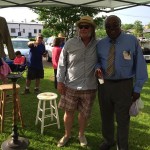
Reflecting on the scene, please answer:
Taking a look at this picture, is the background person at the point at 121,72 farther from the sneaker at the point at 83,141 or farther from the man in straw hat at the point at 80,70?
the sneaker at the point at 83,141

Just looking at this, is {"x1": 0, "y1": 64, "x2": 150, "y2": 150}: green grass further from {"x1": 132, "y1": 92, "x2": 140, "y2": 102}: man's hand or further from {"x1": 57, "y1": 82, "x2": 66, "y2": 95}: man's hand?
{"x1": 132, "y1": 92, "x2": 140, "y2": 102}: man's hand

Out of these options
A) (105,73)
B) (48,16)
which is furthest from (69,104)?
(48,16)

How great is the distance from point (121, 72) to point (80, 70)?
684 millimetres

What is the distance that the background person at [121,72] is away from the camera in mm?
3553

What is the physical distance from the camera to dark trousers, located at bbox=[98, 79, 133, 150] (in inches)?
144

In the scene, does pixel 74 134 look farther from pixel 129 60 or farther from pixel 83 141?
pixel 129 60

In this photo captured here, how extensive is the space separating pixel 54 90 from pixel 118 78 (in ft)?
17.4

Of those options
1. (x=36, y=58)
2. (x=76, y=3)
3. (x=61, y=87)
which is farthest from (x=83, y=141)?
(x=36, y=58)

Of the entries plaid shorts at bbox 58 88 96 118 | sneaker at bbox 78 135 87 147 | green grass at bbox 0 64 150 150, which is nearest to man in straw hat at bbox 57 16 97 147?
plaid shorts at bbox 58 88 96 118

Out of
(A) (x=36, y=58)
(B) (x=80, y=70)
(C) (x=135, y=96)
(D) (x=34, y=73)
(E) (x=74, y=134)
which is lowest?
(E) (x=74, y=134)

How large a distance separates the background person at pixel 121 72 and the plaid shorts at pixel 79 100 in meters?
0.28

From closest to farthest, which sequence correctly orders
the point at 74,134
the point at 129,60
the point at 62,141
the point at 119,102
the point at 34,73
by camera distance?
the point at 129,60 < the point at 119,102 < the point at 62,141 < the point at 74,134 < the point at 34,73

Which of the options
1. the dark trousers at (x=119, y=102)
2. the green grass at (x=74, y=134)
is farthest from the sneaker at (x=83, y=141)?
the dark trousers at (x=119, y=102)

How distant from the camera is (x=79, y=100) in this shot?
13.9 feet
